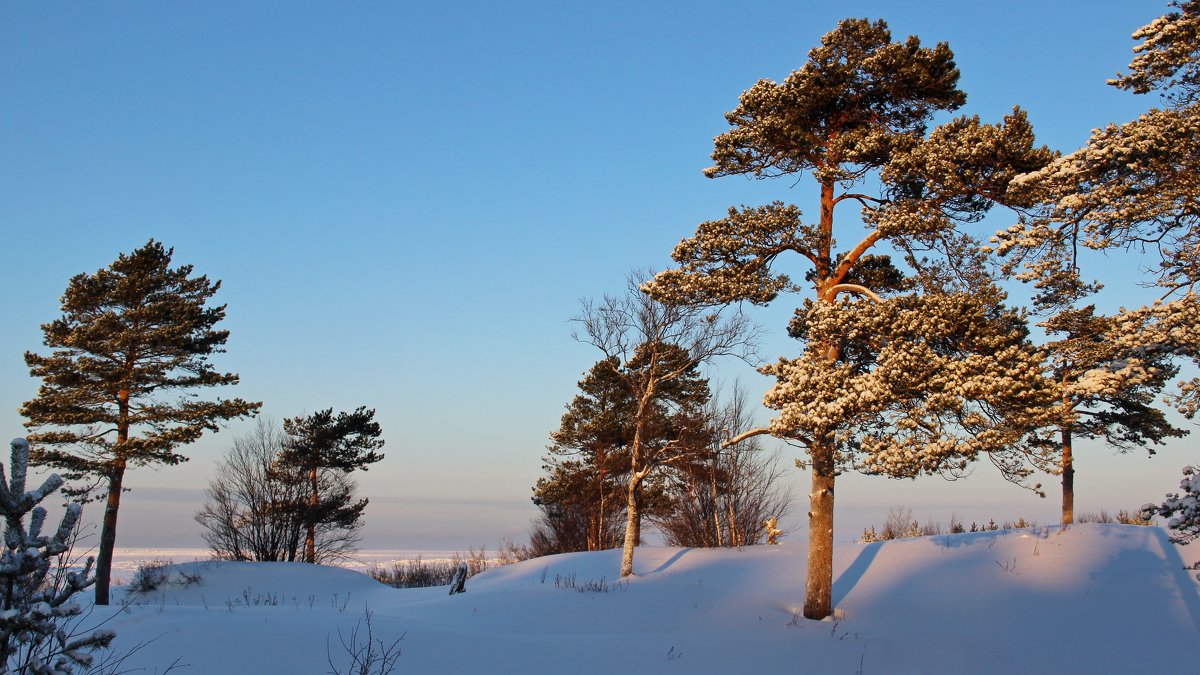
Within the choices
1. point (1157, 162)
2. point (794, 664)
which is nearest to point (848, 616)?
point (794, 664)

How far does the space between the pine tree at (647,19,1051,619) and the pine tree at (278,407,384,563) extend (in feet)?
74.2

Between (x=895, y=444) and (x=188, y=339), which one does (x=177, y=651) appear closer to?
(x=895, y=444)

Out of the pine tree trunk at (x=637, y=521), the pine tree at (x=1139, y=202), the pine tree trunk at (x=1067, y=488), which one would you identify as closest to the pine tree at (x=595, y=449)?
the pine tree trunk at (x=637, y=521)

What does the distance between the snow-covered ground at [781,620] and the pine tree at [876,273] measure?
193 centimetres

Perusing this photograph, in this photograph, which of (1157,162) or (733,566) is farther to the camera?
(733,566)

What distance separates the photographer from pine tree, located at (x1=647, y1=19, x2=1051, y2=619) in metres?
12.4

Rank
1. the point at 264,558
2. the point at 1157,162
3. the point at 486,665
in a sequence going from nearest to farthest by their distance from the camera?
the point at 486,665 < the point at 1157,162 < the point at 264,558

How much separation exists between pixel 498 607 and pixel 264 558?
22044 millimetres

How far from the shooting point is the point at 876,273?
50.2ft

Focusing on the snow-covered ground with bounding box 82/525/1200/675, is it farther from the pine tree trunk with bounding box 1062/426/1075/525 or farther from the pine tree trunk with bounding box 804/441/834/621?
the pine tree trunk with bounding box 1062/426/1075/525

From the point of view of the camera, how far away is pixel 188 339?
24.9 metres

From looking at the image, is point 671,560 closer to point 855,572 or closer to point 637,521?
point 637,521

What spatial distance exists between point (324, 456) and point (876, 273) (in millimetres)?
26120

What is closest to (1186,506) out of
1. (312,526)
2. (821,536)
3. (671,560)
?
(821,536)
